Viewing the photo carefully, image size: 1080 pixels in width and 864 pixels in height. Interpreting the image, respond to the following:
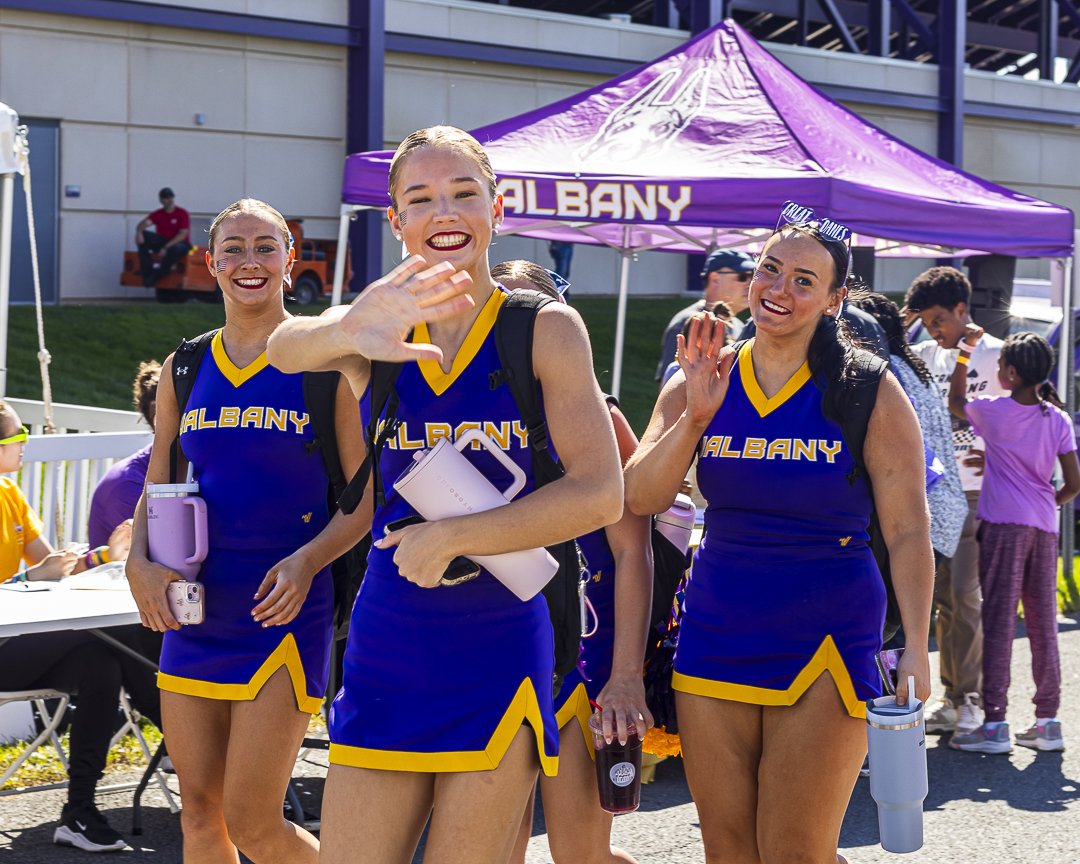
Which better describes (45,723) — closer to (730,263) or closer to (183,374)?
(183,374)

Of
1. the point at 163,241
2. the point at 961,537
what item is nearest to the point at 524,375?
the point at 961,537

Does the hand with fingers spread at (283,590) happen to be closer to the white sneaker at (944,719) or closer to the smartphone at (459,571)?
the smartphone at (459,571)

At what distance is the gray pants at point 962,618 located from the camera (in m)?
6.96

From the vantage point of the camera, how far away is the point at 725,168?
8211mm

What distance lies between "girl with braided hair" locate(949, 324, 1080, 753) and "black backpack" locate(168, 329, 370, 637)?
3735mm

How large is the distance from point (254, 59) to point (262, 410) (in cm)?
2080

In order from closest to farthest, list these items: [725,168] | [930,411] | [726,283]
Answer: [930,411]
[725,168]
[726,283]

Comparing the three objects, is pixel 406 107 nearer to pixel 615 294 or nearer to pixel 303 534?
pixel 615 294

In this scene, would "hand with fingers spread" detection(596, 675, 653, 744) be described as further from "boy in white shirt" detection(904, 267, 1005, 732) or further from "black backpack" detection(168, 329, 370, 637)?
"boy in white shirt" detection(904, 267, 1005, 732)

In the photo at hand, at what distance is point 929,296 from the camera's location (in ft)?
24.0

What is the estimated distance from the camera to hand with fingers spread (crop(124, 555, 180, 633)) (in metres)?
3.78

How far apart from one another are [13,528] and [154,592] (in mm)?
2551

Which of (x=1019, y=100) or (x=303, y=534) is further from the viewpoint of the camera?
(x=1019, y=100)

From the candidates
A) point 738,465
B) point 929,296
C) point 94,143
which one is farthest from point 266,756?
point 94,143
